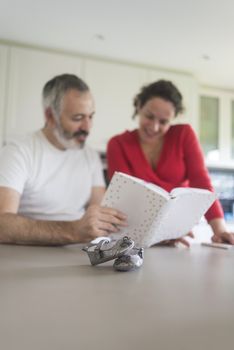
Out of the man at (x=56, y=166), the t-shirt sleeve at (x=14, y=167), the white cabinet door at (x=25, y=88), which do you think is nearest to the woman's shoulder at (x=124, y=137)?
the man at (x=56, y=166)

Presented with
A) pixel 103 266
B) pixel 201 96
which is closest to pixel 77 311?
pixel 103 266

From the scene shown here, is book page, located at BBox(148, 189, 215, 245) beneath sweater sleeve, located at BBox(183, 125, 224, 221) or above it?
beneath

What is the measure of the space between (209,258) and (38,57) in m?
2.22

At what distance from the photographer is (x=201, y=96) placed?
126 inches

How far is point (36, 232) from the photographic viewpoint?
2.84 feet

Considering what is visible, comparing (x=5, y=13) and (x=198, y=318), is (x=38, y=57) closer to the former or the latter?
(x=5, y=13)

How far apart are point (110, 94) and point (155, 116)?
1.47 metres

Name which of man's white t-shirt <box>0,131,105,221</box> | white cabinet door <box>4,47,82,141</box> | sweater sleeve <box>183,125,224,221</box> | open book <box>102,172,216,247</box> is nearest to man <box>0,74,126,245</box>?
man's white t-shirt <box>0,131,105,221</box>

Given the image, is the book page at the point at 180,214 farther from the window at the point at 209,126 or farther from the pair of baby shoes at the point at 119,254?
the window at the point at 209,126

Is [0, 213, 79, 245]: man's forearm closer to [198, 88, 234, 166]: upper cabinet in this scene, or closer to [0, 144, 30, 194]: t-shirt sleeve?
[0, 144, 30, 194]: t-shirt sleeve

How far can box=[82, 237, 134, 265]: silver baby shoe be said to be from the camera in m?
0.55

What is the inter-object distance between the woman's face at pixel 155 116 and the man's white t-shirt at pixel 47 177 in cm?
27

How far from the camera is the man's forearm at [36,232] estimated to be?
87 centimetres

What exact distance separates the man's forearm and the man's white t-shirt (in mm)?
189
